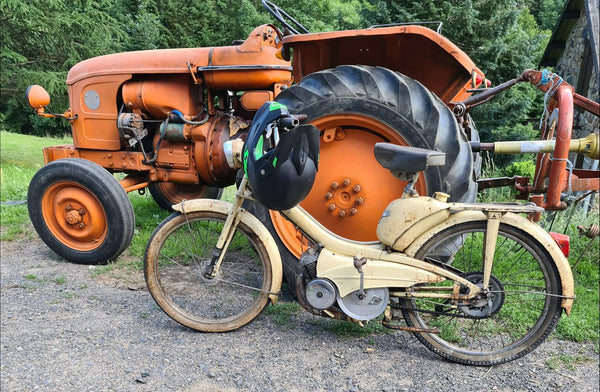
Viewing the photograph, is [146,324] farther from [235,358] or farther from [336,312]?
[336,312]

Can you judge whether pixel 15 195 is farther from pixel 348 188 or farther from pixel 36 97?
pixel 348 188

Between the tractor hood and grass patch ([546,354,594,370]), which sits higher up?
the tractor hood

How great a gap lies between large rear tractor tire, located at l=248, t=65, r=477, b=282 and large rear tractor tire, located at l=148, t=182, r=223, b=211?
2.10 metres

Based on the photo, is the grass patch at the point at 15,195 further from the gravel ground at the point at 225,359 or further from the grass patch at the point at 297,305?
the gravel ground at the point at 225,359

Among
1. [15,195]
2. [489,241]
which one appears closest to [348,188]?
[489,241]

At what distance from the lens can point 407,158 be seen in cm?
224

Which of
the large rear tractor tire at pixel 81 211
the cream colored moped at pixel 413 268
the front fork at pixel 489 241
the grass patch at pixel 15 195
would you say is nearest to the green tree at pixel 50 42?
the grass patch at pixel 15 195

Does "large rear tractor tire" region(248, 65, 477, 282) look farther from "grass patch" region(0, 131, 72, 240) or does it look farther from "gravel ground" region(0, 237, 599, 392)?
"grass patch" region(0, 131, 72, 240)

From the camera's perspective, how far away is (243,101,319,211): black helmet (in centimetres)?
210

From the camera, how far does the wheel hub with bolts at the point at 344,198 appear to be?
9.35ft

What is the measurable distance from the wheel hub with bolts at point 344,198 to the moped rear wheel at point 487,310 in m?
0.58

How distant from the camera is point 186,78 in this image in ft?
12.2

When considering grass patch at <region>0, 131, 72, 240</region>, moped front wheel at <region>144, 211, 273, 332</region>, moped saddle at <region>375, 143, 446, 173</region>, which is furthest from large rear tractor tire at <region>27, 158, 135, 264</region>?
moped saddle at <region>375, 143, 446, 173</region>

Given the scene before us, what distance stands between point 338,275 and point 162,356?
0.98 metres
